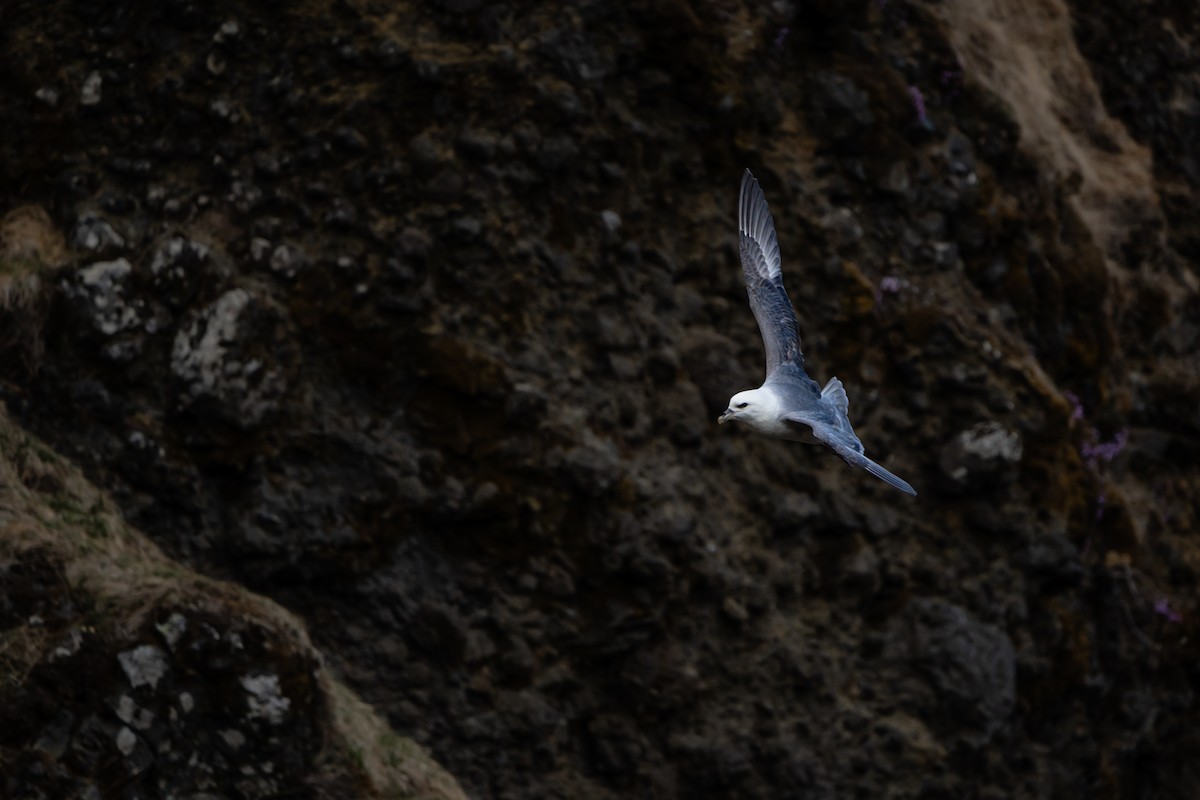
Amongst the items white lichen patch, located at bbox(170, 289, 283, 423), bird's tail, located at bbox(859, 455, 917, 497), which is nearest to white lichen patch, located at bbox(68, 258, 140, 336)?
white lichen patch, located at bbox(170, 289, 283, 423)

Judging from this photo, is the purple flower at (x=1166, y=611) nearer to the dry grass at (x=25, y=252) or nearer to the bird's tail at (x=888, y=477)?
the bird's tail at (x=888, y=477)

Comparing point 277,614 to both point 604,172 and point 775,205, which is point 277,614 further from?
point 775,205

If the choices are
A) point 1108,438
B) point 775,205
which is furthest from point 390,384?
point 1108,438

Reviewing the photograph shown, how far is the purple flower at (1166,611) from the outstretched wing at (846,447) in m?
5.96

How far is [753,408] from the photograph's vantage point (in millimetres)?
7406

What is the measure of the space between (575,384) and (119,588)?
3.26 m

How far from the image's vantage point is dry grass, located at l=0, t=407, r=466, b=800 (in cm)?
781

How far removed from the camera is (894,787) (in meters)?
10.3

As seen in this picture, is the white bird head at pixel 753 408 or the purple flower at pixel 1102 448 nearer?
the white bird head at pixel 753 408

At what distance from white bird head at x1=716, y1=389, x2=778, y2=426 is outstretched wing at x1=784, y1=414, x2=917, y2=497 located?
0.17 m

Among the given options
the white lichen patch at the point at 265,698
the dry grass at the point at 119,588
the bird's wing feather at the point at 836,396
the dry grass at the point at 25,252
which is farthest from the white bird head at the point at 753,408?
the dry grass at the point at 25,252

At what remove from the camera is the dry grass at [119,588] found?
7.81 m

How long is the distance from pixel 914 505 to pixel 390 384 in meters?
4.07

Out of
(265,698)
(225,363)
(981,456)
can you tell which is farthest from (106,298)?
(981,456)
